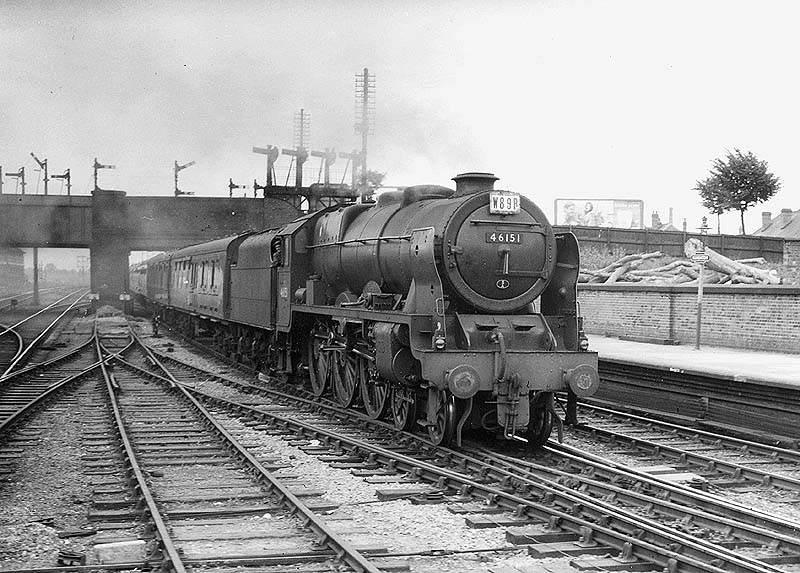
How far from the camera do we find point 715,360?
48.5ft

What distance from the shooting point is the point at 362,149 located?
18562mm

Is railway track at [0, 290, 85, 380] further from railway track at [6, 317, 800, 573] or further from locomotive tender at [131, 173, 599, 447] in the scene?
locomotive tender at [131, 173, 599, 447]

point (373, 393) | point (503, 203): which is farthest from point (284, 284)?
point (503, 203)

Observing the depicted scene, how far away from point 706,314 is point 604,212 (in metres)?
26.2

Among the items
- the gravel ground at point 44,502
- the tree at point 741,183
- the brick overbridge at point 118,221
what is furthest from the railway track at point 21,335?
the tree at point 741,183

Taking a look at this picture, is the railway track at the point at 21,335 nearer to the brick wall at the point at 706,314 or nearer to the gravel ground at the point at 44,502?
the gravel ground at the point at 44,502

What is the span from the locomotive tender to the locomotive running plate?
0.01m

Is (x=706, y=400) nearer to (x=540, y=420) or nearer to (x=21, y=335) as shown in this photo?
(x=540, y=420)

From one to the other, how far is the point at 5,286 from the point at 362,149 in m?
77.1

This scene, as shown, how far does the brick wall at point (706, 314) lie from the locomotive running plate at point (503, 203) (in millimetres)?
8693

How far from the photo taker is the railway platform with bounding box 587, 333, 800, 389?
37.0ft

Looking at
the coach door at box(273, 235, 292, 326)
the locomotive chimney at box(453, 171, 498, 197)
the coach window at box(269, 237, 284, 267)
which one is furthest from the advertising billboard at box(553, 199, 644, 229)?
the locomotive chimney at box(453, 171, 498, 197)

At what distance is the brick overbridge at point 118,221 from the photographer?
43125 mm

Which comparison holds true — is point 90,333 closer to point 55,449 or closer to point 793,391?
point 55,449
